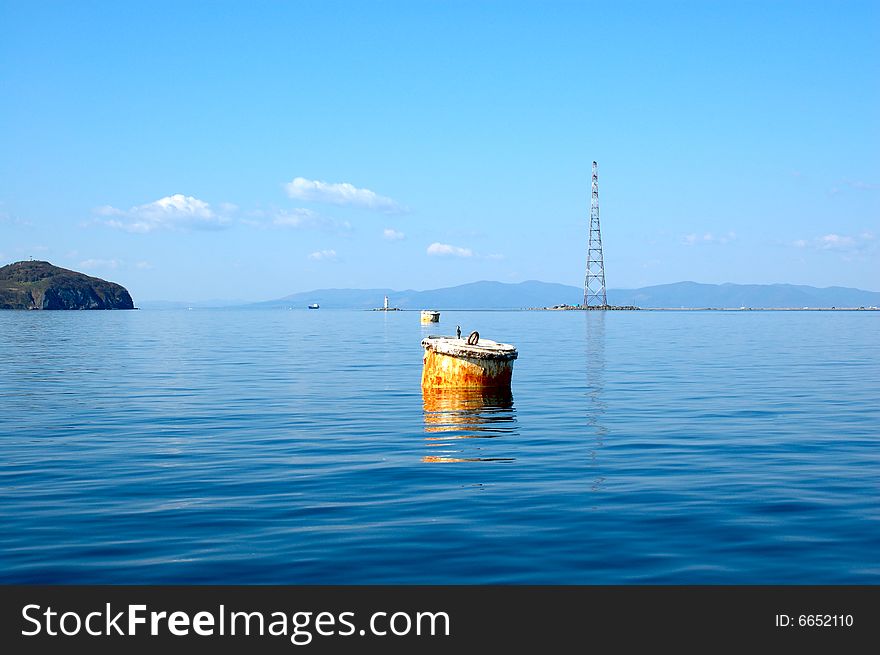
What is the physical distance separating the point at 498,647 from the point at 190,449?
12770 millimetres

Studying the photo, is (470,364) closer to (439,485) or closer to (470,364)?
(470,364)

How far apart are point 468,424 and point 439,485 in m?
8.32

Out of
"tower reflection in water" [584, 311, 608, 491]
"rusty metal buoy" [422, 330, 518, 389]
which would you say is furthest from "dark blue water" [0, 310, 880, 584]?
"rusty metal buoy" [422, 330, 518, 389]

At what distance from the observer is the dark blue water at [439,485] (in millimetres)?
10508

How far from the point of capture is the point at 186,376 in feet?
129

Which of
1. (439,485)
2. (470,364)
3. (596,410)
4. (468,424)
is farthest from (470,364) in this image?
(439,485)

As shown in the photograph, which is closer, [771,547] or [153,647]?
[153,647]

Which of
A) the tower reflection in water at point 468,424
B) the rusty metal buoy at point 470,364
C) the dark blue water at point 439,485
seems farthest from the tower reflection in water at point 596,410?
the rusty metal buoy at point 470,364

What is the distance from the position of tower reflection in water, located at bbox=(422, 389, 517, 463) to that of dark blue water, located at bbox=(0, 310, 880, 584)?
5.3 inches

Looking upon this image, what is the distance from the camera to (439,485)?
1538cm

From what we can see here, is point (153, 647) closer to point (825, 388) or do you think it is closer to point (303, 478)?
point (303, 478)

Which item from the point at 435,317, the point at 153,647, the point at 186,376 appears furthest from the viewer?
the point at 435,317

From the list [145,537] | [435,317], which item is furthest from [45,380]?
[435,317]

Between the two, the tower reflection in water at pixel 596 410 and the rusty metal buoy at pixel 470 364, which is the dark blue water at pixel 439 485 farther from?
the rusty metal buoy at pixel 470 364
